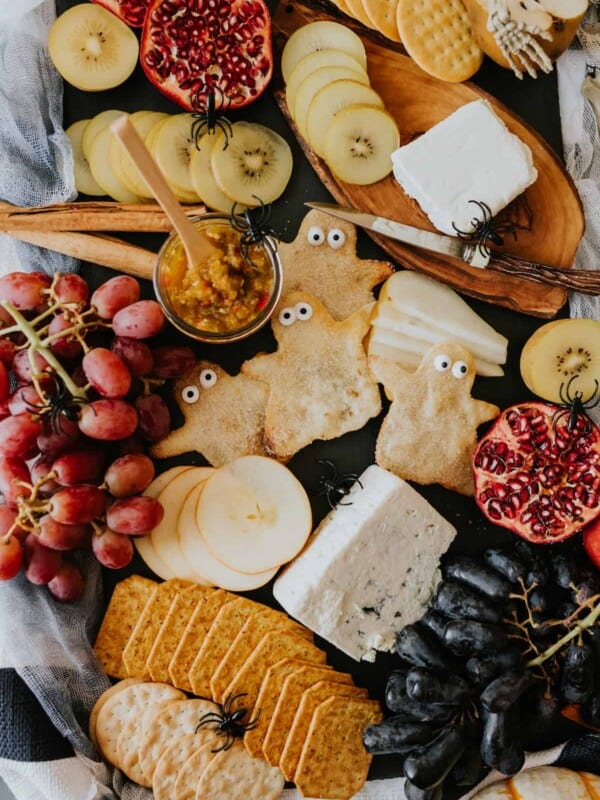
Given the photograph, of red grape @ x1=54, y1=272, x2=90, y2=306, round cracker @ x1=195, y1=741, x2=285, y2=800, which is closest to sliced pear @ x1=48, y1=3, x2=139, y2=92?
red grape @ x1=54, y1=272, x2=90, y2=306

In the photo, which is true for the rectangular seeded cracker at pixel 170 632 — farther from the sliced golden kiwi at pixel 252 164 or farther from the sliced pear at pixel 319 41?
the sliced pear at pixel 319 41

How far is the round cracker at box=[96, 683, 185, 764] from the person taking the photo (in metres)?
2.32

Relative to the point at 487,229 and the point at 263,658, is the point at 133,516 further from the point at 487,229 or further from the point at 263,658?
the point at 487,229

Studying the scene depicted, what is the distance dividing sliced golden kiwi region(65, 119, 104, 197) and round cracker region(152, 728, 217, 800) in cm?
152

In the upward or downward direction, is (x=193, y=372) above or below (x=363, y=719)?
above

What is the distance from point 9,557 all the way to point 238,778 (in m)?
0.83

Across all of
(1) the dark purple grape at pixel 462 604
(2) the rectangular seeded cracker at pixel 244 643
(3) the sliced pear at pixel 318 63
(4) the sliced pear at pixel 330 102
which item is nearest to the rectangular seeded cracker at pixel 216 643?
(2) the rectangular seeded cracker at pixel 244 643

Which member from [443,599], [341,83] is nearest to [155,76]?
A: [341,83]

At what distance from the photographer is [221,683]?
7.61 ft

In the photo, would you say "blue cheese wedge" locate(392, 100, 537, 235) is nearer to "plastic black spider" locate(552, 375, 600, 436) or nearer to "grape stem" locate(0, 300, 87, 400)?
"plastic black spider" locate(552, 375, 600, 436)

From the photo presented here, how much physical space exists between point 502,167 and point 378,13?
54 centimetres

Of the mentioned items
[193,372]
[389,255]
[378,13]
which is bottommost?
[193,372]

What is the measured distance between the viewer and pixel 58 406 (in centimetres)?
210

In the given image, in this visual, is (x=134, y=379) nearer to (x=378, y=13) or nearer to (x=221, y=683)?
(x=221, y=683)
